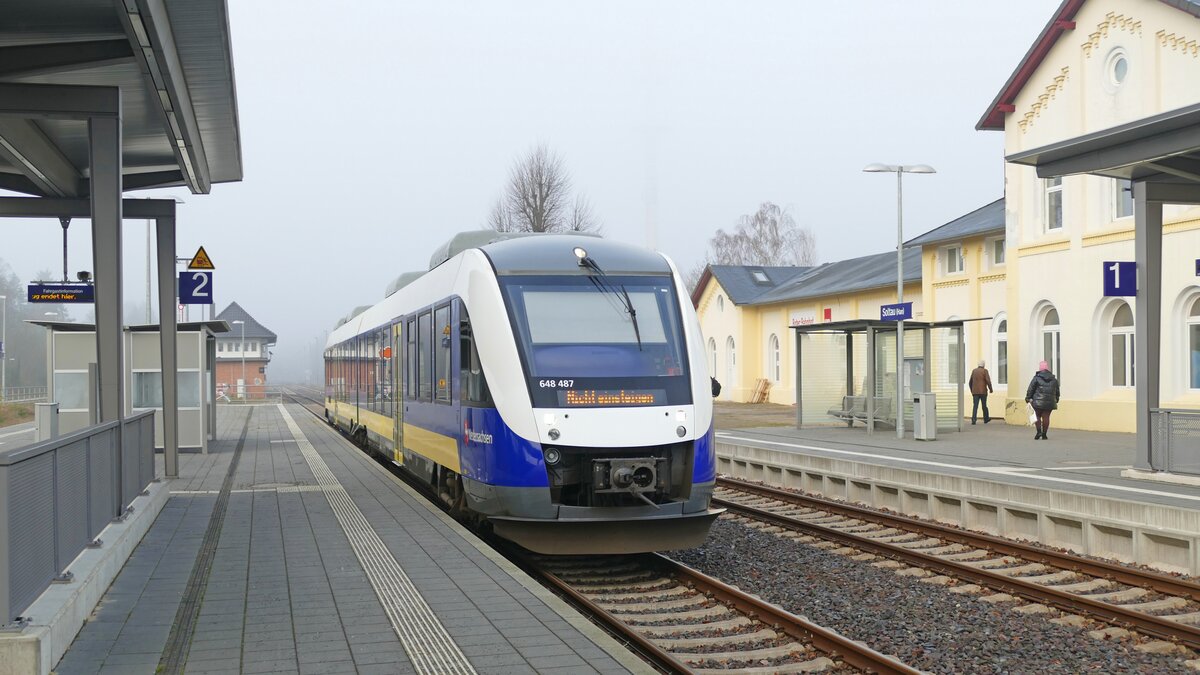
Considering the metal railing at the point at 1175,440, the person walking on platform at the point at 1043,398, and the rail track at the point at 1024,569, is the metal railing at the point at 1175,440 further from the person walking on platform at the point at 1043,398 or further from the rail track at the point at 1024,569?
the person walking on platform at the point at 1043,398

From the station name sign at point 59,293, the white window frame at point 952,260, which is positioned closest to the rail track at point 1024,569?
the station name sign at point 59,293

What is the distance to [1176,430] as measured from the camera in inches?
586

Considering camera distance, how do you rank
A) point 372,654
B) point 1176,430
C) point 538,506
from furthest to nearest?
point 1176,430
point 538,506
point 372,654

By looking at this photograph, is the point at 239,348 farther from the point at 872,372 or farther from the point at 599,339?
the point at 599,339

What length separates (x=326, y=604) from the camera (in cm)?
786

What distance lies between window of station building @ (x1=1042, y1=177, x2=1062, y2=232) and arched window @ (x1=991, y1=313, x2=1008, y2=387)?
3814 mm

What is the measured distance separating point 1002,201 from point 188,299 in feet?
79.1

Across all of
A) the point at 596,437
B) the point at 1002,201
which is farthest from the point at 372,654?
the point at 1002,201

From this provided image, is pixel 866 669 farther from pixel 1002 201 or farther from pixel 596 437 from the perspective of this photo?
pixel 1002 201

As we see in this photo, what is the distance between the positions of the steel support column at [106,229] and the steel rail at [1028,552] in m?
8.31

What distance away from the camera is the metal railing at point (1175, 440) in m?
14.6

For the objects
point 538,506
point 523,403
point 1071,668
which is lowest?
point 1071,668

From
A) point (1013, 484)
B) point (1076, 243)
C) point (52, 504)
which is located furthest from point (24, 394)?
point (52, 504)

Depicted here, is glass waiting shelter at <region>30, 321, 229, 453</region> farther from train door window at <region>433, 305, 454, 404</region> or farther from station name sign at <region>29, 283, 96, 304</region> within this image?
train door window at <region>433, 305, 454, 404</region>
